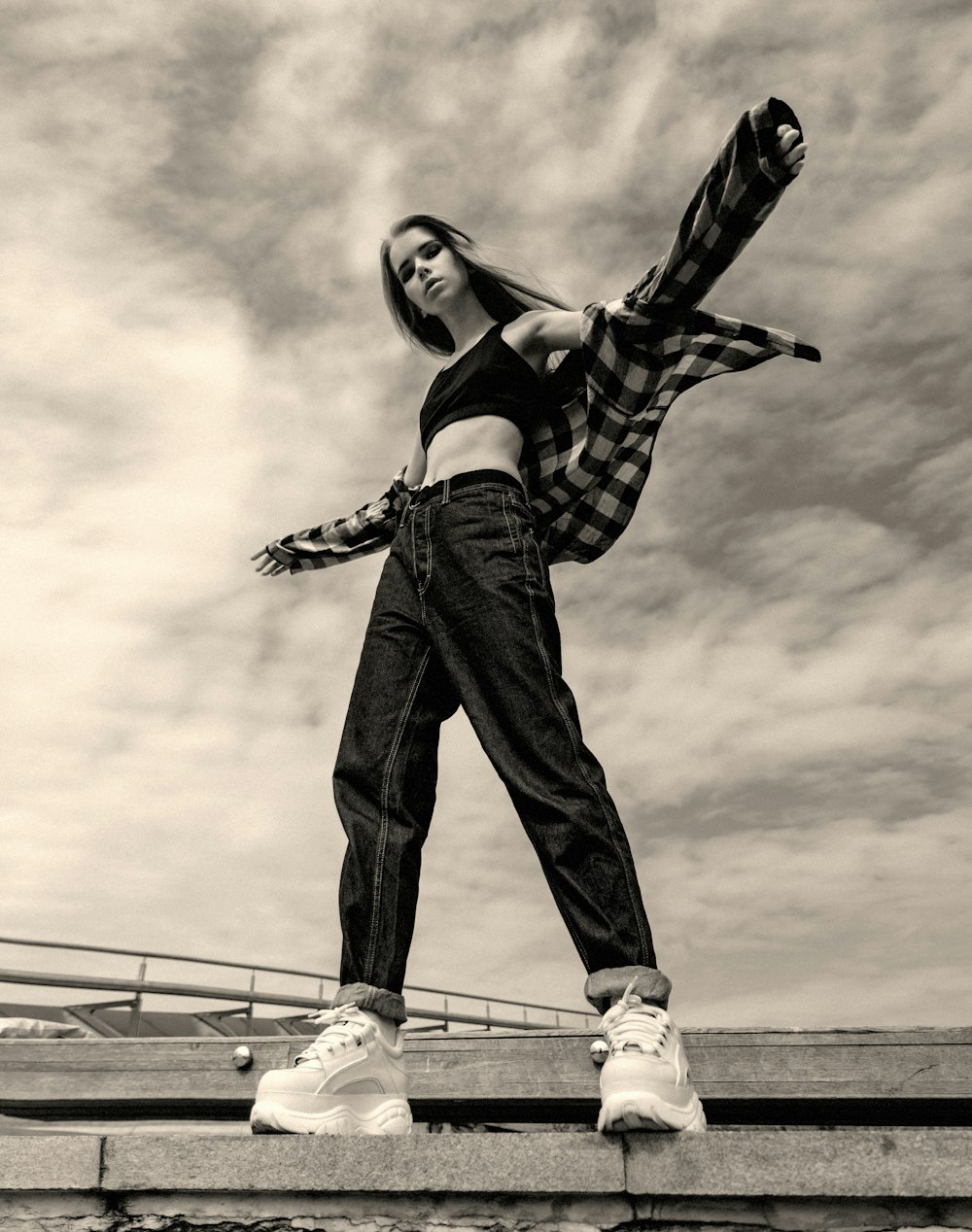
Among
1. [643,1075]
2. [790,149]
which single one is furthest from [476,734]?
[790,149]

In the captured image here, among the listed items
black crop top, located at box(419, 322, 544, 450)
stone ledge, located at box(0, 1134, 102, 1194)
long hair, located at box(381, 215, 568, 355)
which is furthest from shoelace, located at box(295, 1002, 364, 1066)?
long hair, located at box(381, 215, 568, 355)

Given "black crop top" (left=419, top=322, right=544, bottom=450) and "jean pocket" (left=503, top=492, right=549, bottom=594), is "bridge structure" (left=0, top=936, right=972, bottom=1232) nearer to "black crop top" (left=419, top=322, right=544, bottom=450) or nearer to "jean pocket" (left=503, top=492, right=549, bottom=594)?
"jean pocket" (left=503, top=492, right=549, bottom=594)

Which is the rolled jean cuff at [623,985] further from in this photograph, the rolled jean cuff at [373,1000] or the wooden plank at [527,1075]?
the wooden plank at [527,1075]

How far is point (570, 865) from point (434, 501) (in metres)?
0.93

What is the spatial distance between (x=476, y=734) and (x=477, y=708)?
0.05 metres

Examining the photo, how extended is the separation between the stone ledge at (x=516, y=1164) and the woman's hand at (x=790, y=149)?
5.29 ft

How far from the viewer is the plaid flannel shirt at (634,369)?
195 cm

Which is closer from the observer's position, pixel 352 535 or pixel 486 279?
pixel 486 279

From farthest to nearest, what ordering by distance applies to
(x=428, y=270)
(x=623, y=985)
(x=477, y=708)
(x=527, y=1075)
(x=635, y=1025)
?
(x=428, y=270) → (x=527, y=1075) → (x=477, y=708) → (x=623, y=985) → (x=635, y=1025)

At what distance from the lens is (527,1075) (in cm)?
265

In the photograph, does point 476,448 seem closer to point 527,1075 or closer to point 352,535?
point 352,535

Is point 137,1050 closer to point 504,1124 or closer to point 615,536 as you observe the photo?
point 504,1124

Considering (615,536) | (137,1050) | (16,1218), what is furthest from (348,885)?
(137,1050)

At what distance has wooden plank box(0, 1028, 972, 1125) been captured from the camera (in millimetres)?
2402
